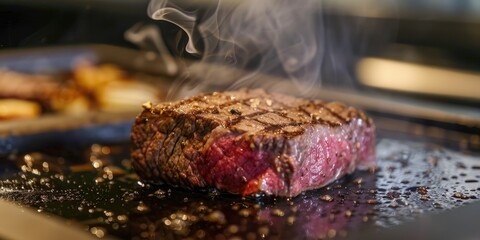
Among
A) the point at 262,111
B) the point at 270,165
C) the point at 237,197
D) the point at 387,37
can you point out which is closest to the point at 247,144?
the point at 270,165

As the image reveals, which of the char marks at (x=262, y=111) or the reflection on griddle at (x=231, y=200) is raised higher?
the char marks at (x=262, y=111)

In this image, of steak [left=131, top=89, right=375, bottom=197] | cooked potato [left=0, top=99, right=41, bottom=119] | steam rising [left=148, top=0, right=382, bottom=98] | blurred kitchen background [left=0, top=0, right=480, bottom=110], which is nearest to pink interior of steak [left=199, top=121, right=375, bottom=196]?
steak [left=131, top=89, right=375, bottom=197]

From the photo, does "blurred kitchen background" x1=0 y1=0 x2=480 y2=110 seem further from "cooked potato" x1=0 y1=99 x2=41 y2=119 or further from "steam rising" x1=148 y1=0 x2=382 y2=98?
"cooked potato" x1=0 y1=99 x2=41 y2=119

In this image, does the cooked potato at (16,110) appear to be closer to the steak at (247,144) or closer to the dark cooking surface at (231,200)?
the dark cooking surface at (231,200)

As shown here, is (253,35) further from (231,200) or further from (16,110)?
(231,200)

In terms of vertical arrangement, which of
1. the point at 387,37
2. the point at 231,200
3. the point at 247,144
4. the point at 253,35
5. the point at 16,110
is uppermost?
the point at 247,144

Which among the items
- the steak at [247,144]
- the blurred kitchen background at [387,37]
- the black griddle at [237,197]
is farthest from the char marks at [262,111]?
the blurred kitchen background at [387,37]

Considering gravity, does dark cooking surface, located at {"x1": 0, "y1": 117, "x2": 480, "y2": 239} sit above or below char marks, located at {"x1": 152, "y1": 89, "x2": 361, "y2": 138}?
below
